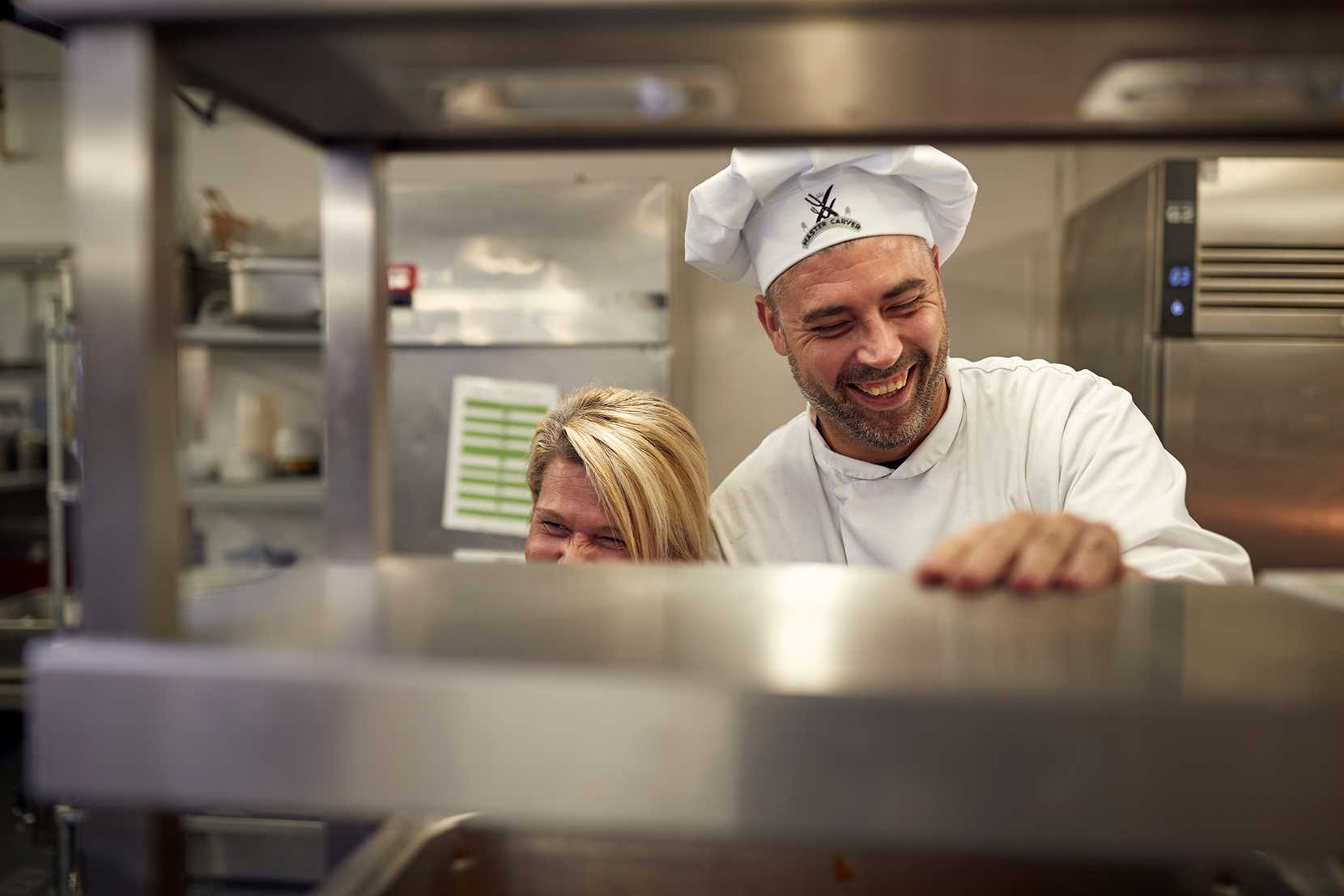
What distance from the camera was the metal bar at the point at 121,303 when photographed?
455 mm

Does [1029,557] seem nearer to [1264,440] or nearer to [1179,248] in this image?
[1179,248]

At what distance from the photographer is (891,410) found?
1532 millimetres

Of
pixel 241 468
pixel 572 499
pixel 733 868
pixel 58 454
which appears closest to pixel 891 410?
pixel 572 499

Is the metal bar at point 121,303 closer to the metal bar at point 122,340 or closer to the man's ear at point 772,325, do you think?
the metal bar at point 122,340

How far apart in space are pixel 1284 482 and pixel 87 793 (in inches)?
109

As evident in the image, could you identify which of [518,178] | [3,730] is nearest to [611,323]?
[518,178]

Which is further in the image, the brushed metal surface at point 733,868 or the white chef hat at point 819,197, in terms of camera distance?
the white chef hat at point 819,197

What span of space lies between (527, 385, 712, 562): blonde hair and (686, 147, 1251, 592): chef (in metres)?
0.12

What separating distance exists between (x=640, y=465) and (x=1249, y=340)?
5.87 ft

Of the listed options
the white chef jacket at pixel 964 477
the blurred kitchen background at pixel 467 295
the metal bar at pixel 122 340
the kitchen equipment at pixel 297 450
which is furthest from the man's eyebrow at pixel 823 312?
the kitchen equipment at pixel 297 450

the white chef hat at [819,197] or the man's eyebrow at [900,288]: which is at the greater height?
the white chef hat at [819,197]

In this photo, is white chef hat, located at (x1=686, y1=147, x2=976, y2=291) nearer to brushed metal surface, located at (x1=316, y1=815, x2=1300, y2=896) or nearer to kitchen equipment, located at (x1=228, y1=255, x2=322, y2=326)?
brushed metal surface, located at (x1=316, y1=815, x2=1300, y2=896)

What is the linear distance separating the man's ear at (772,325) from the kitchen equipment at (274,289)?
6.10 feet

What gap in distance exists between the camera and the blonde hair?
1524mm
